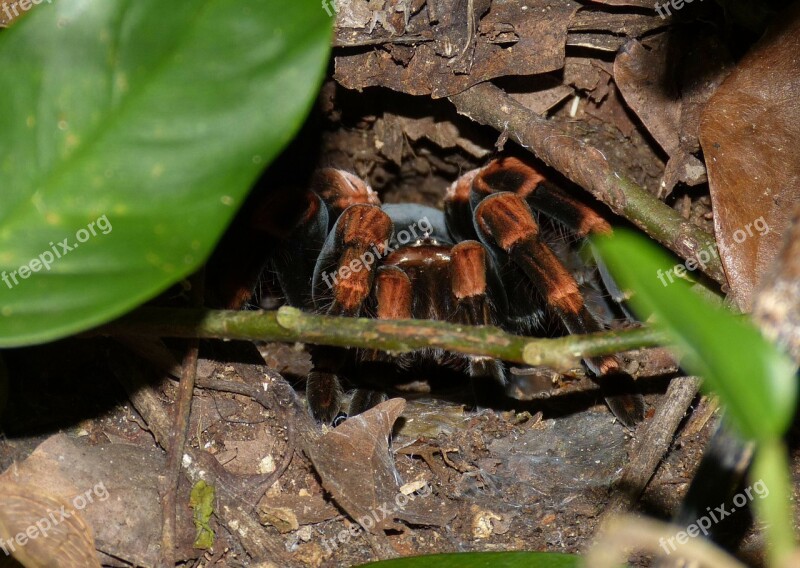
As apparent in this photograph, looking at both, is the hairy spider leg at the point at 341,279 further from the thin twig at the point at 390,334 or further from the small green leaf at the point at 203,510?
the thin twig at the point at 390,334

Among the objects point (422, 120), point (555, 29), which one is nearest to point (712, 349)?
point (555, 29)

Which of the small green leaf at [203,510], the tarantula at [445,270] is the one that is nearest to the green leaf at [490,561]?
the small green leaf at [203,510]

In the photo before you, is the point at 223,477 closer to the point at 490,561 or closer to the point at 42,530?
the point at 42,530

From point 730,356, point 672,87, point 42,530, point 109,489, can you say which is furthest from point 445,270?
point 730,356

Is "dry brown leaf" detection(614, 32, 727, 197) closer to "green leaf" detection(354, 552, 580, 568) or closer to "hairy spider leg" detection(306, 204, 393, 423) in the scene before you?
"hairy spider leg" detection(306, 204, 393, 423)

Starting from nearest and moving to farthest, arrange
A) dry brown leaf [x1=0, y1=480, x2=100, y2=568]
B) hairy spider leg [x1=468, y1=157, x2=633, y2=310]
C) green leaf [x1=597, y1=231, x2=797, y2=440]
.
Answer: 1. green leaf [x1=597, y1=231, x2=797, y2=440]
2. dry brown leaf [x1=0, y1=480, x2=100, y2=568]
3. hairy spider leg [x1=468, y1=157, x2=633, y2=310]

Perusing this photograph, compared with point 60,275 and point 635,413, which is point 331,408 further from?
point 60,275

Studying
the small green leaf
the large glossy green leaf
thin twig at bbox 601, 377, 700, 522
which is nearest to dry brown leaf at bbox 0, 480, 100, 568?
the small green leaf
